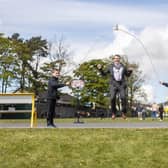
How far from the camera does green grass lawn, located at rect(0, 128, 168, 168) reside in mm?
11422

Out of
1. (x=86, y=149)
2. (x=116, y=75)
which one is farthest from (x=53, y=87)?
(x=86, y=149)

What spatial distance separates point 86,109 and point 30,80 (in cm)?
2939

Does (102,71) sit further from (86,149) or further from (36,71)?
(36,71)

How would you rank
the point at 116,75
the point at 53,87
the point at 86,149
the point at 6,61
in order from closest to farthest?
the point at 86,149
the point at 53,87
the point at 116,75
the point at 6,61

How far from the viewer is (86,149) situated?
12.1 meters

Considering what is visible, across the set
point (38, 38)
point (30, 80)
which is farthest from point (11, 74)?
point (38, 38)

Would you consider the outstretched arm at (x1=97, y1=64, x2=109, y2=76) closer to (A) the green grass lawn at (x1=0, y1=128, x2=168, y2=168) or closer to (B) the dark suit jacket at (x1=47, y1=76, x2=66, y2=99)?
(B) the dark suit jacket at (x1=47, y1=76, x2=66, y2=99)

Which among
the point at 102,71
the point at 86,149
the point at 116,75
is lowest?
the point at 86,149

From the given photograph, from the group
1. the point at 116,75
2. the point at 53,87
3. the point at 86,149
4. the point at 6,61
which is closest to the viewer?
the point at 86,149


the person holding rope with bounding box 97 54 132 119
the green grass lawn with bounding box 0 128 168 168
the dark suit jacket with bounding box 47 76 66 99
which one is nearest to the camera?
the green grass lawn with bounding box 0 128 168 168

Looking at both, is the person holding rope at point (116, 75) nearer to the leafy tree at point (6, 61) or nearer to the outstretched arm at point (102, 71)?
the outstretched arm at point (102, 71)

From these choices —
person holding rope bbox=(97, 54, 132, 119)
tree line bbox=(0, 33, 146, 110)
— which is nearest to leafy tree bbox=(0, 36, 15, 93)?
tree line bbox=(0, 33, 146, 110)

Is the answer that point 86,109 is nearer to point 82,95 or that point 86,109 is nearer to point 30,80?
point 82,95

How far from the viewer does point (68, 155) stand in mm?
11867
